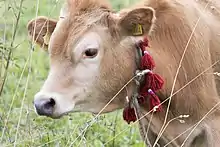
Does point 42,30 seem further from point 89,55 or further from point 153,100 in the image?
point 153,100

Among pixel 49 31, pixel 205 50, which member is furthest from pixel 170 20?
pixel 49 31

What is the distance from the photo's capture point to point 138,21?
638 centimetres

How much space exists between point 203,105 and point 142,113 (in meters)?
0.41

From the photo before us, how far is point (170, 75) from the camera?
6812mm

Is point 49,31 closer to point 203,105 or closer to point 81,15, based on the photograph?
point 81,15

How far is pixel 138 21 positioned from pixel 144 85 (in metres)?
0.51

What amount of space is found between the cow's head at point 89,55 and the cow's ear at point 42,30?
168 mm

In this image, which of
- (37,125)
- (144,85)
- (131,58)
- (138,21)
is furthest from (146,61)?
(37,125)

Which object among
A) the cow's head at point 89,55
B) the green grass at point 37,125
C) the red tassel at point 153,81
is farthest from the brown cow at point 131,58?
the green grass at point 37,125

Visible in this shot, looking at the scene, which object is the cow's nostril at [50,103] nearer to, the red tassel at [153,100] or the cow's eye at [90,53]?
the cow's eye at [90,53]

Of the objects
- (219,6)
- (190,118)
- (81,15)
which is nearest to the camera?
(81,15)

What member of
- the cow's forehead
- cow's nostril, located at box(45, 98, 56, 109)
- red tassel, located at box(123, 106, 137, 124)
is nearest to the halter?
red tassel, located at box(123, 106, 137, 124)

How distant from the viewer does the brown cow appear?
6383 millimetres

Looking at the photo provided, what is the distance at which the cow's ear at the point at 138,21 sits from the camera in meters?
6.35
